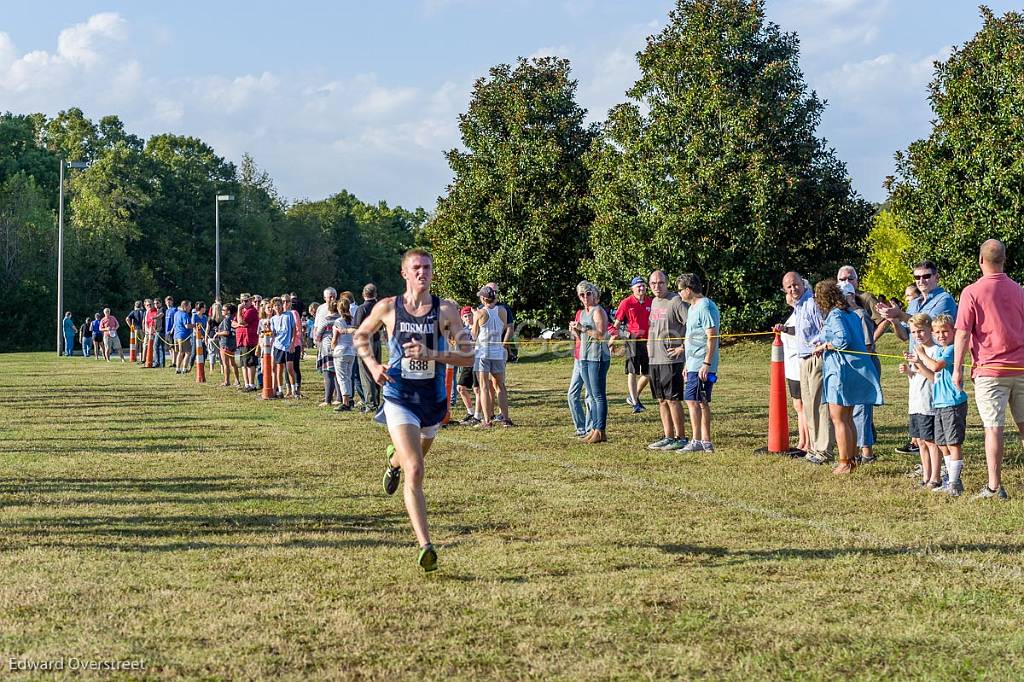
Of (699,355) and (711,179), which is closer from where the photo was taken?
(699,355)

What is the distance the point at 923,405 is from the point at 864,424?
59.7 inches

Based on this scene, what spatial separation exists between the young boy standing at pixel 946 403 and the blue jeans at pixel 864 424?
146cm

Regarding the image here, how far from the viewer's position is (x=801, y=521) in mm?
8328

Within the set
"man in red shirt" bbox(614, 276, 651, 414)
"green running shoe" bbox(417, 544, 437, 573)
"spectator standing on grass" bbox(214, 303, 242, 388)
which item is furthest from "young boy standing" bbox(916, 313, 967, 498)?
"spectator standing on grass" bbox(214, 303, 242, 388)

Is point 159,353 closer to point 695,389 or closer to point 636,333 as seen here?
point 636,333

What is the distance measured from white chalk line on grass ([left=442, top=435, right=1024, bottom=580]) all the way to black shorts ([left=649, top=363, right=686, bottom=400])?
1.71 metres

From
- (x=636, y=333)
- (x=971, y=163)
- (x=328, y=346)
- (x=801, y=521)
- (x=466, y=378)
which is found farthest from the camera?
(x=971, y=163)

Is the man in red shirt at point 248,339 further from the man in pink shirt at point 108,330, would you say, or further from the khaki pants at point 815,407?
the man in pink shirt at point 108,330

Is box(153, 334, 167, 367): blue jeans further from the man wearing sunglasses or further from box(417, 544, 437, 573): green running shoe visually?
box(417, 544, 437, 573): green running shoe

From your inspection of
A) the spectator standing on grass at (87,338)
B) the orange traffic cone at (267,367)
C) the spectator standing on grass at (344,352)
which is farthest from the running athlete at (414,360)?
the spectator standing on grass at (87,338)

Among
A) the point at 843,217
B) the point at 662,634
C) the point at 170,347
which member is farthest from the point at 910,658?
the point at 843,217

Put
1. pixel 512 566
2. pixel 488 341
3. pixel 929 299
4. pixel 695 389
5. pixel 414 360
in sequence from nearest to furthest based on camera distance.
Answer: pixel 512 566
pixel 414 360
pixel 929 299
pixel 695 389
pixel 488 341

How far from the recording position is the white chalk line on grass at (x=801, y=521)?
6.81 meters

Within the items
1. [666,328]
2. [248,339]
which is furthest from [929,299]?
[248,339]
